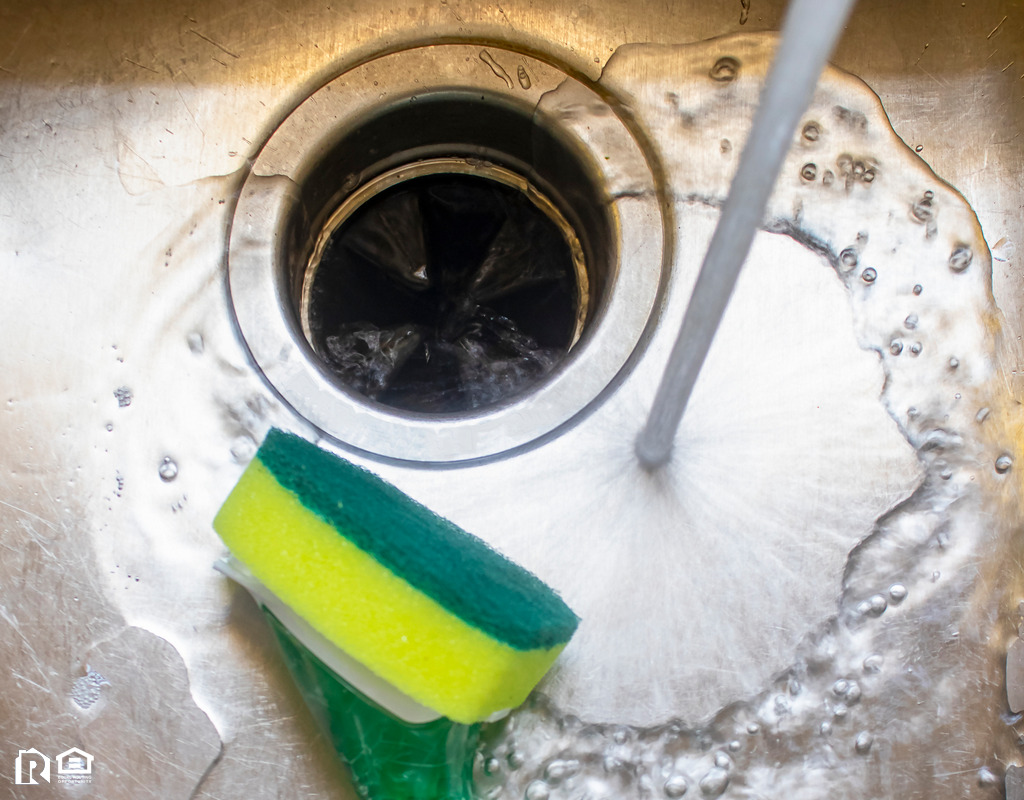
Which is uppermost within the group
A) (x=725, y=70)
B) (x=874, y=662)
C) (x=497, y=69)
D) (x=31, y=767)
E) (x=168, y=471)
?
(x=725, y=70)

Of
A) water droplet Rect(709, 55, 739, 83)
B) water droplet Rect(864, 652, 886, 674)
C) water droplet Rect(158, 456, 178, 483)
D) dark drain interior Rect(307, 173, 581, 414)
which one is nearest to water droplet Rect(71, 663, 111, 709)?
water droplet Rect(158, 456, 178, 483)

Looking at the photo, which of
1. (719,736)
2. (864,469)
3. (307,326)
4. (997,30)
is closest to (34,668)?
(307,326)

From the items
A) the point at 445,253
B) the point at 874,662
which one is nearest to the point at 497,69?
the point at 445,253

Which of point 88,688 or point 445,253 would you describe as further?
point 445,253

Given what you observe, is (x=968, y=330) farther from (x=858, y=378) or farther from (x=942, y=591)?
(x=942, y=591)

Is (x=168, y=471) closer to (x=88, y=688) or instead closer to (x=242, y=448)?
(x=242, y=448)
